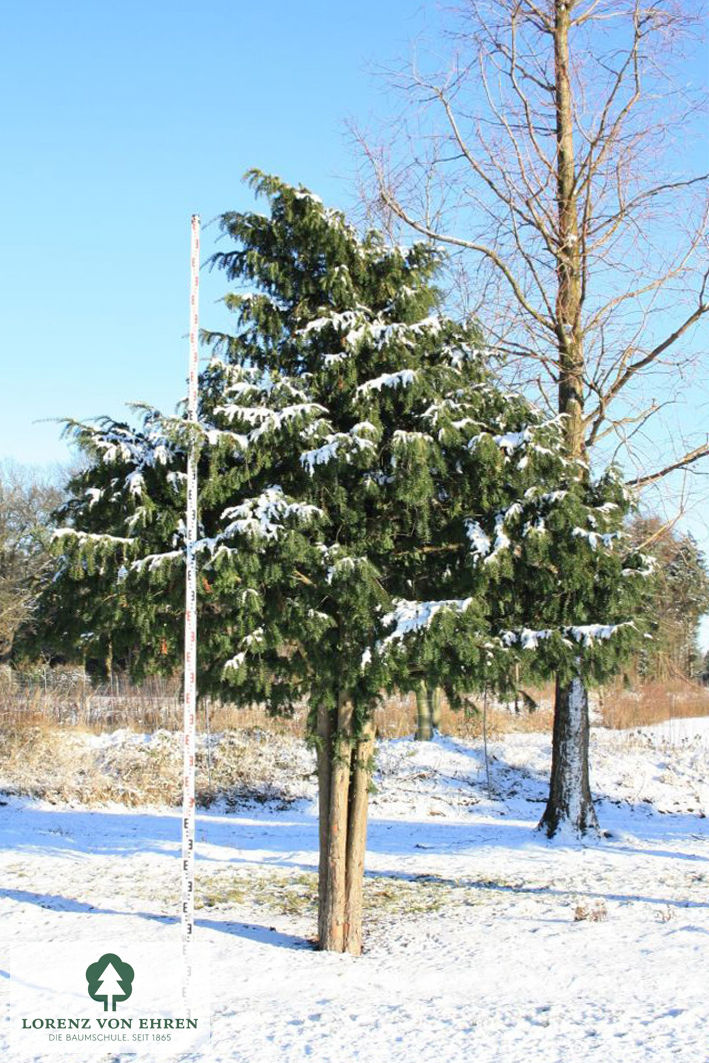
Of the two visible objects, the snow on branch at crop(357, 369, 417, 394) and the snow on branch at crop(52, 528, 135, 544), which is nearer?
the snow on branch at crop(52, 528, 135, 544)

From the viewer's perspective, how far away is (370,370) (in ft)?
21.4

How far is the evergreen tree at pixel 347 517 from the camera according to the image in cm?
570

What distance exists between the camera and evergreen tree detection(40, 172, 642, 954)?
570cm

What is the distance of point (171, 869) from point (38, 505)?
28308 millimetres

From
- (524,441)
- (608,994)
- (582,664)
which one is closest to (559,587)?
(582,664)

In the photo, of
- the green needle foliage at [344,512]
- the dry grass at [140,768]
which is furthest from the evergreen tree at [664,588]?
the dry grass at [140,768]

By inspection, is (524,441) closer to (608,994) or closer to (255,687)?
(255,687)

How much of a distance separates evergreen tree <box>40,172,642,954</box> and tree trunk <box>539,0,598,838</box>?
14.8ft

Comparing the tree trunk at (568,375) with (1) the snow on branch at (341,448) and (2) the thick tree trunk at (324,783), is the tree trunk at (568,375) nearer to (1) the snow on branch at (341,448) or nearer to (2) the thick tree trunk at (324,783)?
(2) the thick tree trunk at (324,783)

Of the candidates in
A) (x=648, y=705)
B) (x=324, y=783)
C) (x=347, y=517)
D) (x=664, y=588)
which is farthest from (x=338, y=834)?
(x=648, y=705)

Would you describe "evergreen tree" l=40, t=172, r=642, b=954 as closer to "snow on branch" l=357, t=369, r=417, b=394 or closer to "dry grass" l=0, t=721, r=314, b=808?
"snow on branch" l=357, t=369, r=417, b=394

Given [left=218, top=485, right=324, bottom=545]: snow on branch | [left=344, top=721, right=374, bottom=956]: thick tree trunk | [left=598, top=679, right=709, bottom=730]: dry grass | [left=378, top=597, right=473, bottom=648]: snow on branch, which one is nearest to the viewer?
[left=218, top=485, right=324, bottom=545]: snow on branch

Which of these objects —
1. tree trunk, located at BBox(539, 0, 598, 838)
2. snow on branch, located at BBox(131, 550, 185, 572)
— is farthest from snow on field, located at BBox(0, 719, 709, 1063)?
snow on branch, located at BBox(131, 550, 185, 572)

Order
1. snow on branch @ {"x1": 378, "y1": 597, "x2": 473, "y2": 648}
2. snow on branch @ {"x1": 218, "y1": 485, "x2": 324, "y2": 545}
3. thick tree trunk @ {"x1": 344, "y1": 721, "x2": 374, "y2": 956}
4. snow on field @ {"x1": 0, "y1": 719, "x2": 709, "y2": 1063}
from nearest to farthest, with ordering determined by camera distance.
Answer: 1. snow on field @ {"x1": 0, "y1": 719, "x2": 709, "y2": 1063}
2. snow on branch @ {"x1": 218, "y1": 485, "x2": 324, "y2": 545}
3. snow on branch @ {"x1": 378, "y1": 597, "x2": 473, "y2": 648}
4. thick tree trunk @ {"x1": 344, "y1": 721, "x2": 374, "y2": 956}
